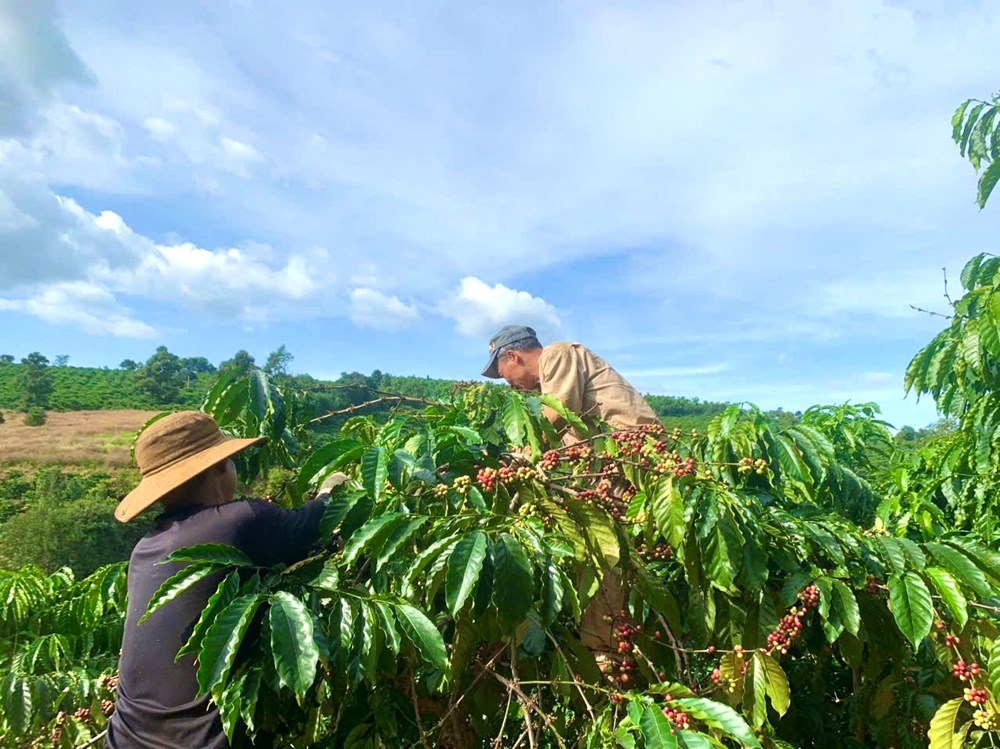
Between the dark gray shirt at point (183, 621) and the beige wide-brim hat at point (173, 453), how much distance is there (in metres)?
0.12

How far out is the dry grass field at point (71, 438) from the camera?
151 ft

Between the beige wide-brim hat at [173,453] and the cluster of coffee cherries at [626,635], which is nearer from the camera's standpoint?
the cluster of coffee cherries at [626,635]

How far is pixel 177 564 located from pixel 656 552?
1.20 meters

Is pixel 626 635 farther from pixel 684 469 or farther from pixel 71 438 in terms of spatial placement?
pixel 71 438

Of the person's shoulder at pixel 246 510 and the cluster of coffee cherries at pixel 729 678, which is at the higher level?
the person's shoulder at pixel 246 510

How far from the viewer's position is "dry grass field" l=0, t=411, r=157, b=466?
4603 centimetres

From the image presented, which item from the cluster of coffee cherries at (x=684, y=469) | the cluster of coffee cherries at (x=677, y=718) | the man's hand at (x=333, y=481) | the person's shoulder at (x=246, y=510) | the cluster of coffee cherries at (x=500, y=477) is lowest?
the cluster of coffee cherries at (x=677, y=718)

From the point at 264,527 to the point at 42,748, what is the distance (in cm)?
130

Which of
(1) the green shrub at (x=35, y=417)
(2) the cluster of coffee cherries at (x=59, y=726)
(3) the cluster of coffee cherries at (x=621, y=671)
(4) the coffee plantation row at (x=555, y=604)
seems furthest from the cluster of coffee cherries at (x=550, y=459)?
(1) the green shrub at (x=35, y=417)

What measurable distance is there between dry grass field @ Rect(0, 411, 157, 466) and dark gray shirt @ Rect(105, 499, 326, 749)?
4602 cm

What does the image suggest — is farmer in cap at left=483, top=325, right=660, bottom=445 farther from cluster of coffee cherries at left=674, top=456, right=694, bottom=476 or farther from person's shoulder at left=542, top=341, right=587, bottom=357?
cluster of coffee cherries at left=674, top=456, right=694, bottom=476

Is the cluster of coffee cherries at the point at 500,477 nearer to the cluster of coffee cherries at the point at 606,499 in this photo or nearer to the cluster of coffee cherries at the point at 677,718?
the cluster of coffee cherries at the point at 606,499

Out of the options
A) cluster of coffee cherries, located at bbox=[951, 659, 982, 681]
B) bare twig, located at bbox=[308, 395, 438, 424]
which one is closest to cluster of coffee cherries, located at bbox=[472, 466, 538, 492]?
bare twig, located at bbox=[308, 395, 438, 424]

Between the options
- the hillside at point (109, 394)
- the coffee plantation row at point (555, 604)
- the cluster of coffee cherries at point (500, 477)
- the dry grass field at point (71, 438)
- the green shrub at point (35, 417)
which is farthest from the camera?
the green shrub at point (35, 417)
